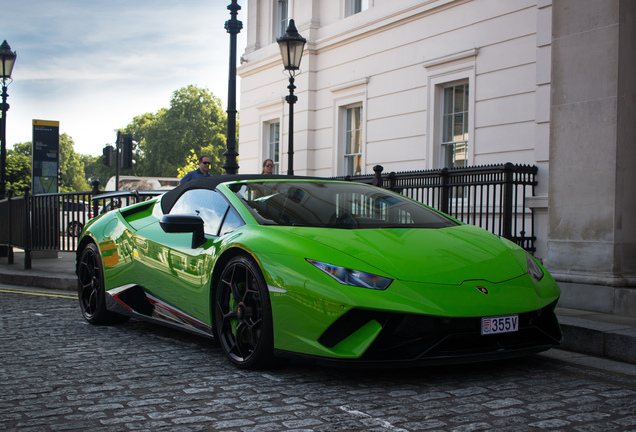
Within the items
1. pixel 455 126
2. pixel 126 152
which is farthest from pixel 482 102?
pixel 126 152

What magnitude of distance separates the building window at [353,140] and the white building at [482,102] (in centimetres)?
3

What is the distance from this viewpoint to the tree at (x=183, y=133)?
248 ft

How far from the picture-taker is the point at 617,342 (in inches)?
A: 207

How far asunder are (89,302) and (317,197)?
9.21 feet

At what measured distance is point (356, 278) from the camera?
413 centimetres

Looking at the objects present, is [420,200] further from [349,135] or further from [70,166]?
[70,166]

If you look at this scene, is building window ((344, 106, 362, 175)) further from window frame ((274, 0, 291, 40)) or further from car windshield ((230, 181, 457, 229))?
car windshield ((230, 181, 457, 229))

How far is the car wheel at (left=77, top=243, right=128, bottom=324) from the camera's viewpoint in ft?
21.5

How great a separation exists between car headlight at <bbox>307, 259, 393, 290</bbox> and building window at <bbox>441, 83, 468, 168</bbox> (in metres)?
9.97

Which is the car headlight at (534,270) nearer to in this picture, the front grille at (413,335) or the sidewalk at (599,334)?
the front grille at (413,335)

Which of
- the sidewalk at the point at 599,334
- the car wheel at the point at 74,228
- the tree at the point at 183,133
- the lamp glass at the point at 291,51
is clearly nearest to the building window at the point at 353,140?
the lamp glass at the point at 291,51

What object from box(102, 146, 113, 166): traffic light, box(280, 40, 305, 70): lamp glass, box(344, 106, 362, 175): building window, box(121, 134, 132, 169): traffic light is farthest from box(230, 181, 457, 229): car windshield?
box(102, 146, 113, 166): traffic light

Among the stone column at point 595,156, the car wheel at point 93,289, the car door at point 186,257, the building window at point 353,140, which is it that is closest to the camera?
the car door at point 186,257

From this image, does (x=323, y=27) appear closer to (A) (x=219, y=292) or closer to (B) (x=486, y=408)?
(A) (x=219, y=292)
